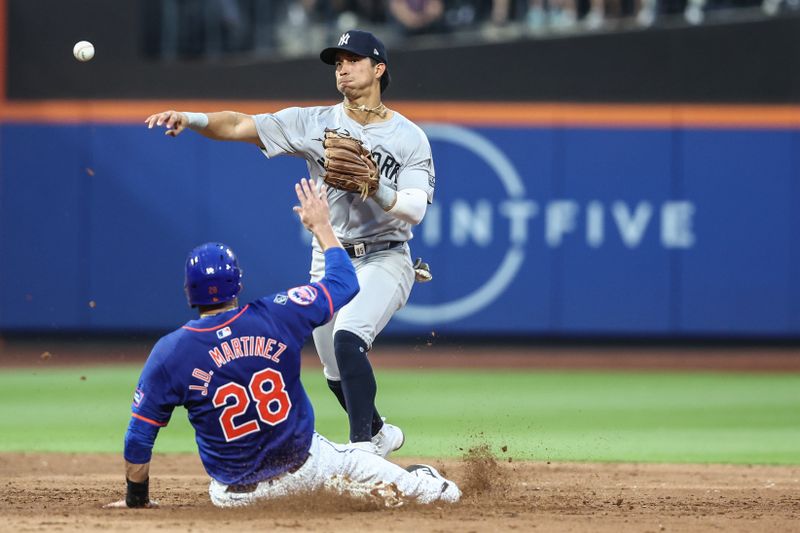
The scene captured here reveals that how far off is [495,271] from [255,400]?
9726 mm

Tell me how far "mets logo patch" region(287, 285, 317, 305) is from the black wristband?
94cm

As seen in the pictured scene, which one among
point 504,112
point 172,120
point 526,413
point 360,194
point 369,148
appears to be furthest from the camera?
point 504,112

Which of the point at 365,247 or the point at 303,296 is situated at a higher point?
the point at 365,247

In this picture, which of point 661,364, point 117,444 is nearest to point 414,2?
point 661,364

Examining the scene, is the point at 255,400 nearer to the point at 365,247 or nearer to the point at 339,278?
the point at 339,278

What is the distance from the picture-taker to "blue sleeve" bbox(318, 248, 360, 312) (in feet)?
15.7

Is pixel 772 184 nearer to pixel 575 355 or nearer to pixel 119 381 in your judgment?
pixel 575 355

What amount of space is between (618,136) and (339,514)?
1018 centimetres

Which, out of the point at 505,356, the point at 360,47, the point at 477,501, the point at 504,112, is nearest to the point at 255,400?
the point at 477,501

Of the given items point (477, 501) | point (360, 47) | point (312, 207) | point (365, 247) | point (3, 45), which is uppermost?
point (3, 45)

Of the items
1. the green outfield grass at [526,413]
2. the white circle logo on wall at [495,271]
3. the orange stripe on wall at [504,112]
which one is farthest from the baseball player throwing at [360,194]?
the orange stripe on wall at [504,112]

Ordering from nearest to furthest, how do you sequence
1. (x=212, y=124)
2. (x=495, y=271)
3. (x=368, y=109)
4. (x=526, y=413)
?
1. (x=212, y=124)
2. (x=368, y=109)
3. (x=526, y=413)
4. (x=495, y=271)

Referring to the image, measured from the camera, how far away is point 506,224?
46.5 ft

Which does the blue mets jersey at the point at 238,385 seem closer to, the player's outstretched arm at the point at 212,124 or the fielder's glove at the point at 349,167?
the fielder's glove at the point at 349,167
